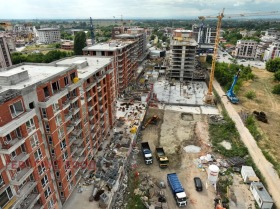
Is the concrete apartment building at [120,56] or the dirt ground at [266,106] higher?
the concrete apartment building at [120,56]

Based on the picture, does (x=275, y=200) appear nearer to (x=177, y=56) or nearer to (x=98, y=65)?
(x=98, y=65)

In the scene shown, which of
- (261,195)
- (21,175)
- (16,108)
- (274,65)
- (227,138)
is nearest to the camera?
(16,108)

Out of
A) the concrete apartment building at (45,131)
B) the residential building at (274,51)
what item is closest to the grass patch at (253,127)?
the concrete apartment building at (45,131)

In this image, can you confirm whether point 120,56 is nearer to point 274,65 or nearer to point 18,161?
point 18,161

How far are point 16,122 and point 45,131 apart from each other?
6.20m

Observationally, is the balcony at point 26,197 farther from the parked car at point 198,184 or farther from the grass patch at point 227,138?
the grass patch at point 227,138

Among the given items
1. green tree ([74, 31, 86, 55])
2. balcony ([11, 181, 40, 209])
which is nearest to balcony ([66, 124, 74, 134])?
balcony ([11, 181, 40, 209])

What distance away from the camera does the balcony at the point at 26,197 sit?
22484 mm

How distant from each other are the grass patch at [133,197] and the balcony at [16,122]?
21821 mm

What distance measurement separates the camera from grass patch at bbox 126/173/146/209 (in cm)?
3394

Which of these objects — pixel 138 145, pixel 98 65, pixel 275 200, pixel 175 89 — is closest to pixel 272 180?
pixel 275 200

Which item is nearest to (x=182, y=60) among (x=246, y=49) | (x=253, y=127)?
(x=253, y=127)

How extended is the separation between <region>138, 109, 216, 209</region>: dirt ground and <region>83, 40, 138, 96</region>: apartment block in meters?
17.0

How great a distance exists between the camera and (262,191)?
35.4m
